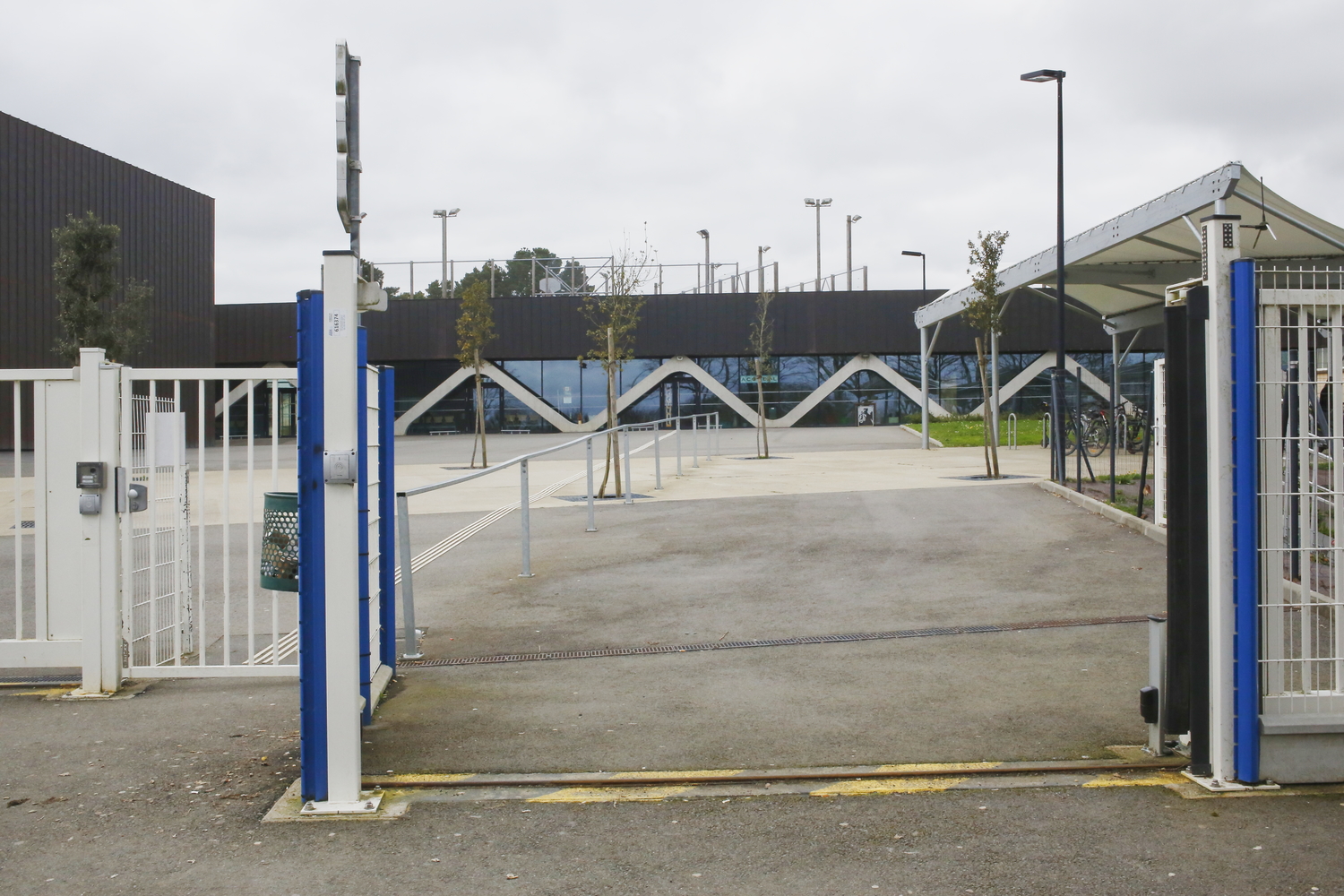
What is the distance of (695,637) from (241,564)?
17.4 ft

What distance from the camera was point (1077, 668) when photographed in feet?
20.5

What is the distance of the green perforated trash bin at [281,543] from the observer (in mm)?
5059

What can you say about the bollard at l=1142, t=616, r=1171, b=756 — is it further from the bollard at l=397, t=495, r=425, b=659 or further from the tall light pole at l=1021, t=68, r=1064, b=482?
the tall light pole at l=1021, t=68, r=1064, b=482

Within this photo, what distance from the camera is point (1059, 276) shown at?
16906 mm

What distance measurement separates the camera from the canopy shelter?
12.1m

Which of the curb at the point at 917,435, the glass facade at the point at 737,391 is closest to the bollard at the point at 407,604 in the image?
the curb at the point at 917,435

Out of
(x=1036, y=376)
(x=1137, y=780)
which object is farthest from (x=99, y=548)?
(x=1036, y=376)

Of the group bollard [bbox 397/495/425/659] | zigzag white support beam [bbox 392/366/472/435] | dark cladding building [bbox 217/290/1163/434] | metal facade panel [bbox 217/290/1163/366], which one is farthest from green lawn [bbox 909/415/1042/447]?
bollard [bbox 397/495/425/659]

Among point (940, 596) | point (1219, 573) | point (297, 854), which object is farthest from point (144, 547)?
point (1219, 573)

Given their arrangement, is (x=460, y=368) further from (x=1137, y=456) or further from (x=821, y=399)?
(x=1137, y=456)

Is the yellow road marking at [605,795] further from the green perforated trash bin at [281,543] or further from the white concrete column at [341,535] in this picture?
the green perforated trash bin at [281,543]

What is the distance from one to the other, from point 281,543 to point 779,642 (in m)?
3.26

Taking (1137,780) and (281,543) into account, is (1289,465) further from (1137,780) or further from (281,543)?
A: (281,543)

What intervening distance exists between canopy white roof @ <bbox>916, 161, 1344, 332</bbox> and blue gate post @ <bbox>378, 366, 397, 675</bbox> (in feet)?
20.7
